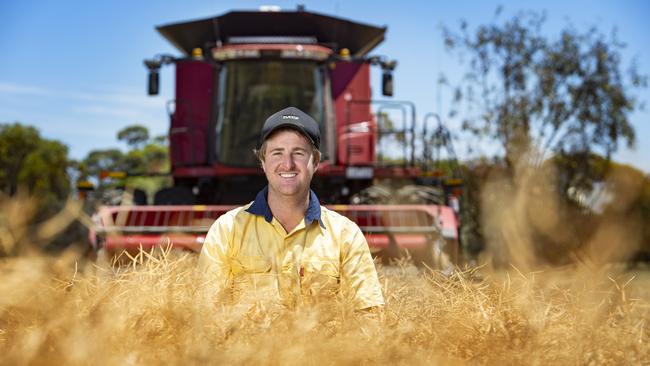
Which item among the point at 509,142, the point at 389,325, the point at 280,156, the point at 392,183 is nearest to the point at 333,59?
the point at 392,183

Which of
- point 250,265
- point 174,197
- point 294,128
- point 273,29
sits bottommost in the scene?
point 174,197

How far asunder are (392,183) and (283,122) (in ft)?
25.6

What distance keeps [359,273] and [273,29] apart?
7467 millimetres

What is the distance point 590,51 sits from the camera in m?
18.6

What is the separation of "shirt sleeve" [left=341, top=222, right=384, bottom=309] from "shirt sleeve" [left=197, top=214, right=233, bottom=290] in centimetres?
41

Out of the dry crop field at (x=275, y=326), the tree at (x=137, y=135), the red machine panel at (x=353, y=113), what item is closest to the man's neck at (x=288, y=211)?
the dry crop field at (x=275, y=326)

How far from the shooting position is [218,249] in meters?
2.67

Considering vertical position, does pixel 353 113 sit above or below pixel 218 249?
above

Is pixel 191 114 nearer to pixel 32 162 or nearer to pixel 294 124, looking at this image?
pixel 294 124

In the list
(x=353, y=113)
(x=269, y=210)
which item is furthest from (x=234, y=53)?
(x=269, y=210)

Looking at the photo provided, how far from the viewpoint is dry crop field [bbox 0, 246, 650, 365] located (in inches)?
72.1

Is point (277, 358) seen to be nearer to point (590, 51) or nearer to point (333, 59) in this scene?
point (333, 59)

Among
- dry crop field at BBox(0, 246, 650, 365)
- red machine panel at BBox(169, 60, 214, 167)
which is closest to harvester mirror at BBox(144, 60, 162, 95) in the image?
red machine panel at BBox(169, 60, 214, 167)

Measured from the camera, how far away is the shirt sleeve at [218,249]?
2.54 metres
